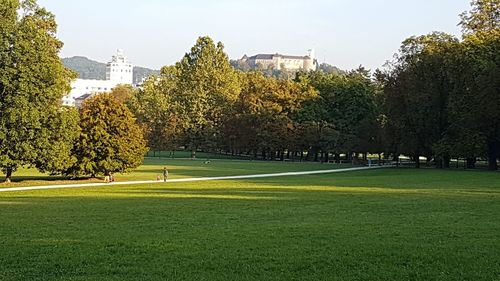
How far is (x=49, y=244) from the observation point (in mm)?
12320

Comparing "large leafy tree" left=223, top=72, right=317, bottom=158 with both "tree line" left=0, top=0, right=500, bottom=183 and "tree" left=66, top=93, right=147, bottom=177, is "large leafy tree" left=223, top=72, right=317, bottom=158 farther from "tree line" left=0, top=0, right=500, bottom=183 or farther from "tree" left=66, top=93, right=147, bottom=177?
"tree" left=66, top=93, right=147, bottom=177

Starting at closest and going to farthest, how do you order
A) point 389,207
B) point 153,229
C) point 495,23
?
point 153,229, point 389,207, point 495,23

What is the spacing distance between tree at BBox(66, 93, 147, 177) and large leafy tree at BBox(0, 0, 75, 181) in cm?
249

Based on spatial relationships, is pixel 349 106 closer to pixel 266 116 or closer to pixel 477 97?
pixel 266 116

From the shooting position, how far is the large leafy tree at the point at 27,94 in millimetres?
36000

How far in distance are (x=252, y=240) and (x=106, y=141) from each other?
101 ft

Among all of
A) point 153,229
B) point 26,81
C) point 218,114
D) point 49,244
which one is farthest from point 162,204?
point 218,114

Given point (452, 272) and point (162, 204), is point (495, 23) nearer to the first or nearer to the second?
point (162, 204)

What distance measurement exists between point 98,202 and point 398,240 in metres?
14.8

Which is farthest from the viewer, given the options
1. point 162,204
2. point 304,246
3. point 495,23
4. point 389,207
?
point 495,23

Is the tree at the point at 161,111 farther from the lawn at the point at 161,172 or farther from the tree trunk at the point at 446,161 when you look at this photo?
the tree trunk at the point at 446,161

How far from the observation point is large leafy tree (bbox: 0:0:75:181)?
3600cm

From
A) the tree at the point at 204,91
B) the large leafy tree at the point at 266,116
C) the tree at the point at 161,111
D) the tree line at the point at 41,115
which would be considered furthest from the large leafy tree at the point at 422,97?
the tree at the point at 161,111

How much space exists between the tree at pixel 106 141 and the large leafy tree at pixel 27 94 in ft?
8.18
